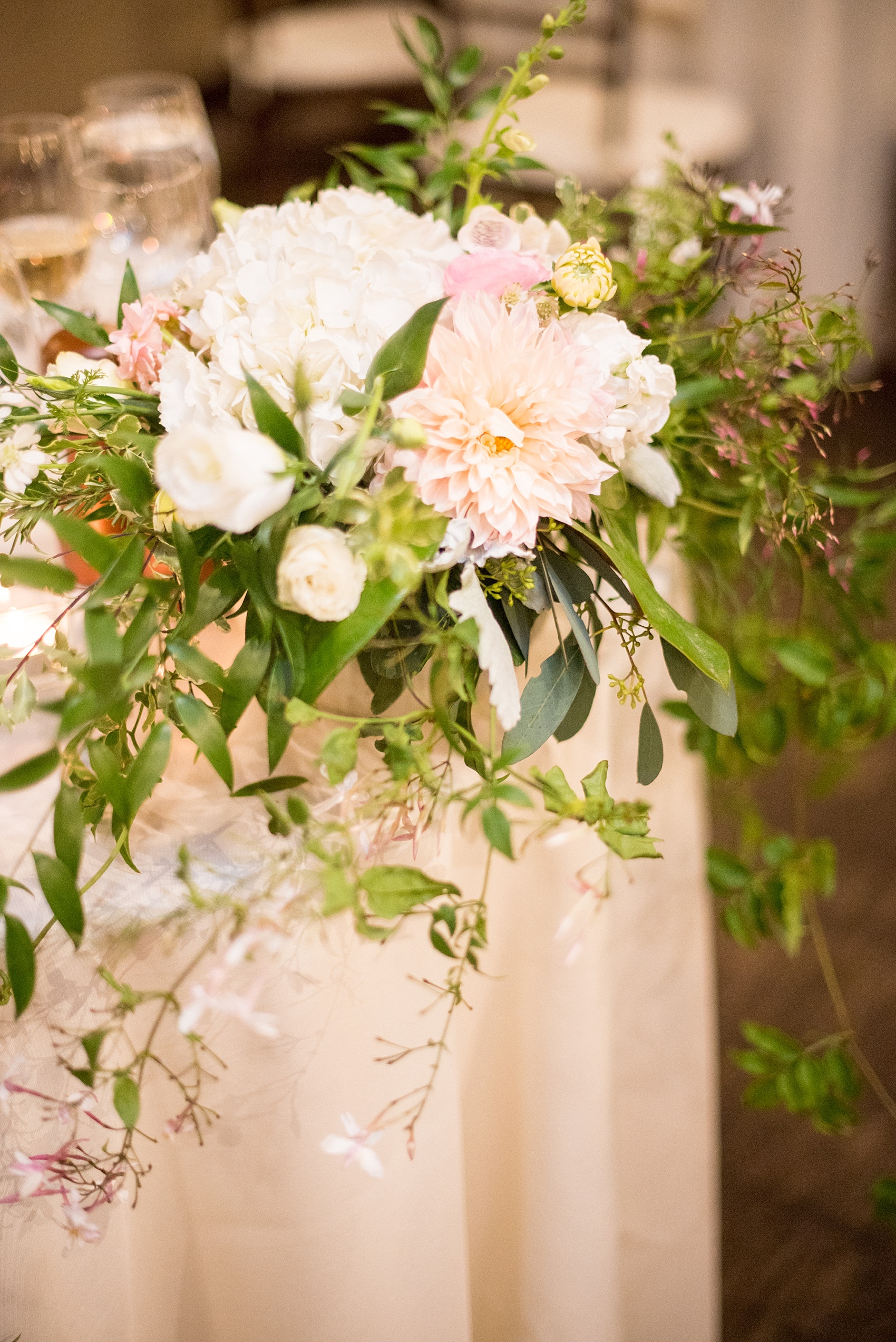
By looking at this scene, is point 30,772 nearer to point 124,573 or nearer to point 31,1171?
point 124,573

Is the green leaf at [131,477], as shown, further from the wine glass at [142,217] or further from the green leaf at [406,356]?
the wine glass at [142,217]

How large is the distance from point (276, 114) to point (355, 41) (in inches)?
29.5

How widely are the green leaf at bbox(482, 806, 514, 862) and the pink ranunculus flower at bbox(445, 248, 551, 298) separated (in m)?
0.27

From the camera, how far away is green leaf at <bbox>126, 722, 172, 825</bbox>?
17.7 inches

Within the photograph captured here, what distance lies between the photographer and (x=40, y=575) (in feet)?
1.28

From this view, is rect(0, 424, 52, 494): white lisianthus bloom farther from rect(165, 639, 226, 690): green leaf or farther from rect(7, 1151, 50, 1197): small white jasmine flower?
rect(7, 1151, 50, 1197): small white jasmine flower

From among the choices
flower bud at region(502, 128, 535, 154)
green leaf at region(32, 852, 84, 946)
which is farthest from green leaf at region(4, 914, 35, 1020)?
flower bud at region(502, 128, 535, 154)

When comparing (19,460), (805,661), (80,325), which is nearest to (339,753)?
(19,460)

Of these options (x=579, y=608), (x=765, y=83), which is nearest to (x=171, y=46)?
(x=765, y=83)

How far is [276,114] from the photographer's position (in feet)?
12.1

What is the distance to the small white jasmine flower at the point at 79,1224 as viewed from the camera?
1.57 ft

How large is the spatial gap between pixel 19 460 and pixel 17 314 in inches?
14.7

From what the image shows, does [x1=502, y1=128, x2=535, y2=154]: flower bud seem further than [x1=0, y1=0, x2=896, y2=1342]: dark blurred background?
No

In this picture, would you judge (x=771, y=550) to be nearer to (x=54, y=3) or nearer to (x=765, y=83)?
(x=765, y=83)
